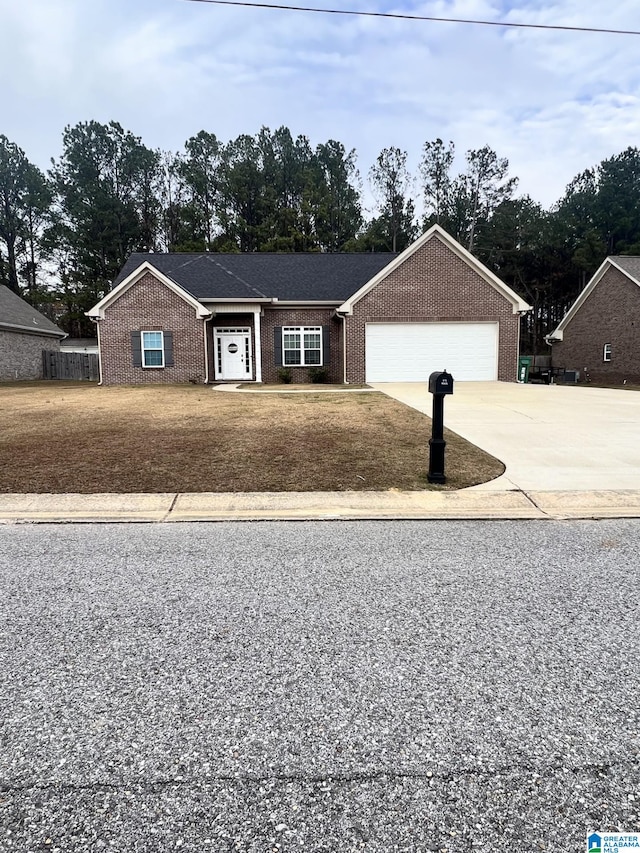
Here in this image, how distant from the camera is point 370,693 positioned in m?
2.27

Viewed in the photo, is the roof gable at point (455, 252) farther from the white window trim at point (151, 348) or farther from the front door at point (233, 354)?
the white window trim at point (151, 348)

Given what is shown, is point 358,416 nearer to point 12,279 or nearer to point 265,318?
point 265,318

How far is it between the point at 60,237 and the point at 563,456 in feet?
149

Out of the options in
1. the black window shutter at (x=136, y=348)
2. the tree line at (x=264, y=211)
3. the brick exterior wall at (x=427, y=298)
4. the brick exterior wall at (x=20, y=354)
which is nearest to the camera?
the brick exterior wall at (x=427, y=298)

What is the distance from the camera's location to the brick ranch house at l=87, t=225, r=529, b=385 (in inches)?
790

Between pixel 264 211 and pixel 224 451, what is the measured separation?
4167 centimetres

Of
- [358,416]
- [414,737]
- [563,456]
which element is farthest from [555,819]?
[358,416]

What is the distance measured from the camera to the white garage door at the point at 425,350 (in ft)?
66.2

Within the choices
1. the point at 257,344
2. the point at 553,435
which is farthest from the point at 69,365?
the point at 553,435

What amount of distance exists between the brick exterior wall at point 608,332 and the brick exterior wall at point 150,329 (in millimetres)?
21981

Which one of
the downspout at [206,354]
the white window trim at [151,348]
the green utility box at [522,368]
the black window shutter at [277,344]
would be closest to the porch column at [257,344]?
the black window shutter at [277,344]

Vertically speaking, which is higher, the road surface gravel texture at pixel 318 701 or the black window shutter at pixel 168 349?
the black window shutter at pixel 168 349

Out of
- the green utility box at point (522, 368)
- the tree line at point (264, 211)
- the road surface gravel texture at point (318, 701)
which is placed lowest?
the road surface gravel texture at point (318, 701)

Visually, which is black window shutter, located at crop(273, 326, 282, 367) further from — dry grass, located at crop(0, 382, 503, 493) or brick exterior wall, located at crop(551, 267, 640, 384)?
brick exterior wall, located at crop(551, 267, 640, 384)
